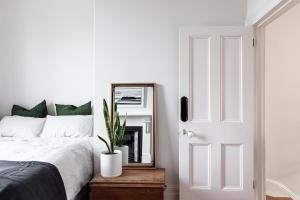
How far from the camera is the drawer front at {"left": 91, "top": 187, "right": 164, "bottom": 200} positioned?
262 centimetres

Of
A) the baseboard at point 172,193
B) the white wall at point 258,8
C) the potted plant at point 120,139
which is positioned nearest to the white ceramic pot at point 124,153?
the potted plant at point 120,139

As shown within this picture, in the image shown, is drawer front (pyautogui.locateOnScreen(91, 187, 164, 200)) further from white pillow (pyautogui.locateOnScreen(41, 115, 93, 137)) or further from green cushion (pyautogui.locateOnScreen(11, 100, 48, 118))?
green cushion (pyautogui.locateOnScreen(11, 100, 48, 118))

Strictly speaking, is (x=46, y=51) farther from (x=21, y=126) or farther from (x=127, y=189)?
(x=127, y=189)

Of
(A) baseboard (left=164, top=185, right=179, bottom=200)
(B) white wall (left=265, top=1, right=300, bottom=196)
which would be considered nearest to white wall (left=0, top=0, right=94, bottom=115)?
(A) baseboard (left=164, top=185, right=179, bottom=200)

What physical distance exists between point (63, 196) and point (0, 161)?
0.58 metres

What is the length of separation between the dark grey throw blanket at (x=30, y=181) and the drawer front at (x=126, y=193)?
0.45 meters

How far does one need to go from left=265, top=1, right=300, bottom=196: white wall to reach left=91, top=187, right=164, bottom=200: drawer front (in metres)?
1.99

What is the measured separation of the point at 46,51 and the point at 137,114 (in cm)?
166

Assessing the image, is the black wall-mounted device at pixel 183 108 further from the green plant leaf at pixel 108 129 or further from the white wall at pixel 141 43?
the green plant leaf at pixel 108 129

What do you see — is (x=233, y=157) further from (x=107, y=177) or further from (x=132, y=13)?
(x=132, y=13)

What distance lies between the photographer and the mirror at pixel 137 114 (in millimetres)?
3064

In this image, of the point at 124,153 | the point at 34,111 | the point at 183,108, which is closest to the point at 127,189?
the point at 124,153

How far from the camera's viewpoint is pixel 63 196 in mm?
2223

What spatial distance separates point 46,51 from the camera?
3824 millimetres
